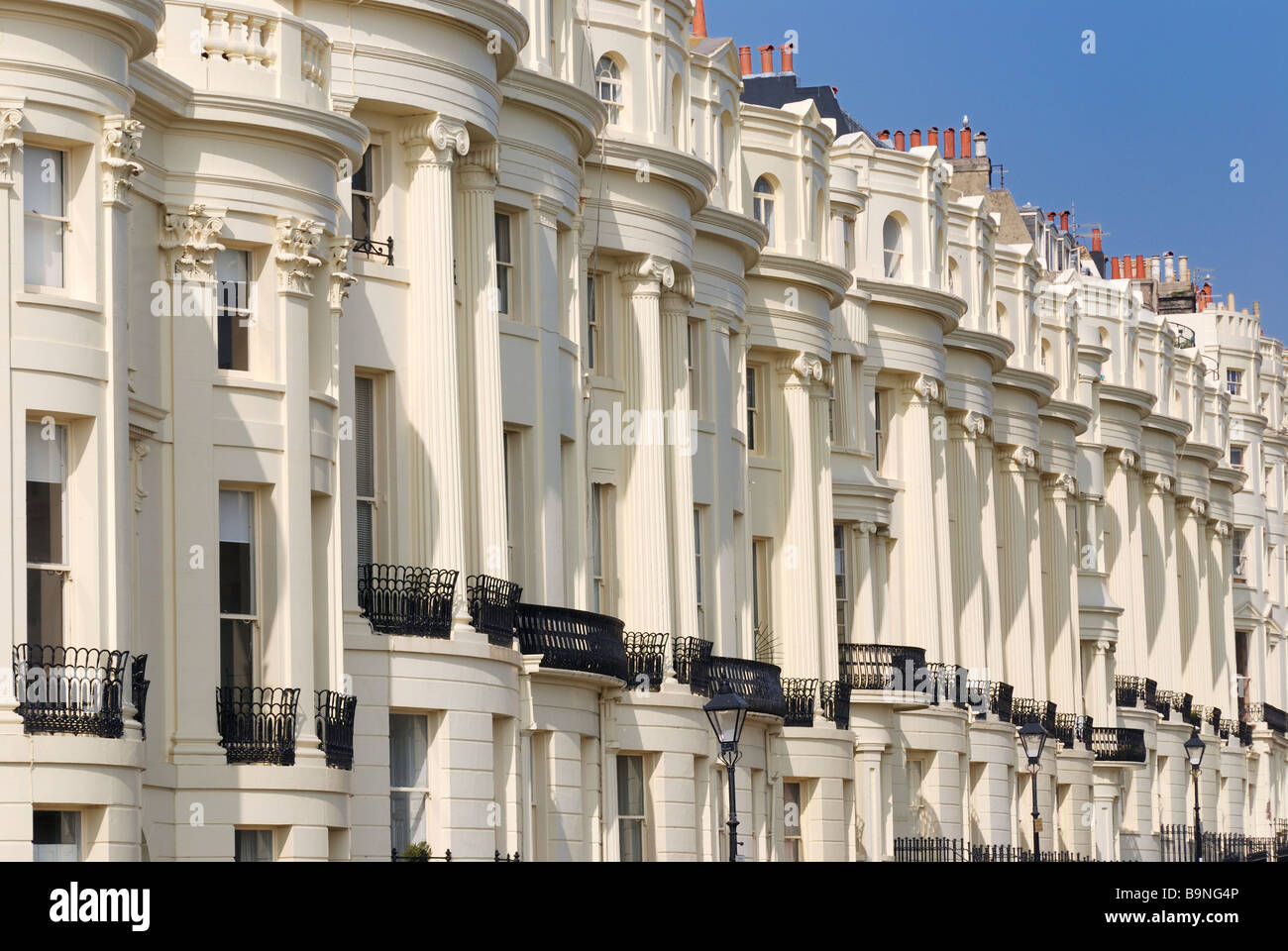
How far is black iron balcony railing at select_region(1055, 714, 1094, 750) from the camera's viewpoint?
74500 millimetres

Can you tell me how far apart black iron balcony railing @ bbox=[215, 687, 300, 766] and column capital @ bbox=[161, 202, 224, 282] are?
186 inches

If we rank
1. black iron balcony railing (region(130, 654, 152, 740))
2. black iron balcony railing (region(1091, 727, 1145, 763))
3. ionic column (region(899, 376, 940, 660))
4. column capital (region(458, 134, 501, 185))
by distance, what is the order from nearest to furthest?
1. black iron balcony railing (region(130, 654, 152, 740))
2. column capital (region(458, 134, 501, 185))
3. ionic column (region(899, 376, 940, 660))
4. black iron balcony railing (region(1091, 727, 1145, 763))

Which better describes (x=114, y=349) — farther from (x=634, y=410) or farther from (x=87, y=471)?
(x=634, y=410)

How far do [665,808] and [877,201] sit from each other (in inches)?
847

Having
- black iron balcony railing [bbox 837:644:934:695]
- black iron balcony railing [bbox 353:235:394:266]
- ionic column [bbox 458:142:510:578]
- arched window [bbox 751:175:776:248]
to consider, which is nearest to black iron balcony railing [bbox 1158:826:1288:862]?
black iron balcony railing [bbox 837:644:934:695]

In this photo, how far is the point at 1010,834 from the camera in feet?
224

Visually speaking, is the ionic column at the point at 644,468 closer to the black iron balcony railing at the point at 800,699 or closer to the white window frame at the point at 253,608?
the black iron balcony railing at the point at 800,699

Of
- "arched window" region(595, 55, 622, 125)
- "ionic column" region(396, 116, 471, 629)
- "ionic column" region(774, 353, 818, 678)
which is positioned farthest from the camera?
"ionic column" region(774, 353, 818, 678)

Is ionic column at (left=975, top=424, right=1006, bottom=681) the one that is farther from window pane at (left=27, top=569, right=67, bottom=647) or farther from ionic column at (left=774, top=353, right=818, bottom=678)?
window pane at (left=27, top=569, right=67, bottom=647)

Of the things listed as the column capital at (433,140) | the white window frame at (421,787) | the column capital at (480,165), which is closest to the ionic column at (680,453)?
the column capital at (480,165)

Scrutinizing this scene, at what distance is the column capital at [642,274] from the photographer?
47434 mm

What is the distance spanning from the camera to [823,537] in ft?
Result: 187

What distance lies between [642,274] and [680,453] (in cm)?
313
